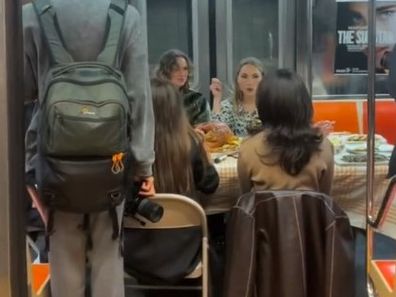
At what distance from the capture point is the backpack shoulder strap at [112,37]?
5.38ft

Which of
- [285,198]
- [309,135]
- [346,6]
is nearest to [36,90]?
[285,198]

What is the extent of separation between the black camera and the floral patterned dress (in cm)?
137

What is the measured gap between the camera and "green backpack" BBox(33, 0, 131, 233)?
60.2 inches

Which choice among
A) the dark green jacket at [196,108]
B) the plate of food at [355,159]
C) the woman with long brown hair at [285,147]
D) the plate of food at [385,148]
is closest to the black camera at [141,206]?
the woman with long brown hair at [285,147]

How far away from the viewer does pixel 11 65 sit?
1.69ft

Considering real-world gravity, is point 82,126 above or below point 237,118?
above

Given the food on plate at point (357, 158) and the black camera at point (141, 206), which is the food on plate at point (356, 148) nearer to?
the food on plate at point (357, 158)

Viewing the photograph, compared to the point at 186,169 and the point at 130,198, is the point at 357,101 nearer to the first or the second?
the point at 186,169

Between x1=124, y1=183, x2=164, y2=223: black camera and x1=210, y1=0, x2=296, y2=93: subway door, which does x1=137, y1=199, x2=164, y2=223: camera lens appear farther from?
x1=210, y1=0, x2=296, y2=93: subway door

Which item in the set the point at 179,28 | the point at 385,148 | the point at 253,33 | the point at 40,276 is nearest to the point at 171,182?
the point at 40,276

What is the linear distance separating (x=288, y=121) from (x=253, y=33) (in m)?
2.56

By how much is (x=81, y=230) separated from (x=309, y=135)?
0.88 meters

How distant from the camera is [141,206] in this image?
1.98 meters

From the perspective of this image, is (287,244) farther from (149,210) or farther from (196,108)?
(196,108)
